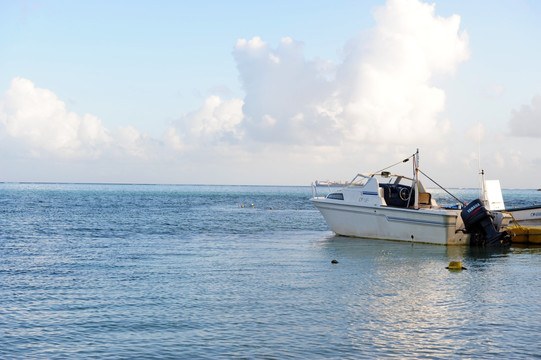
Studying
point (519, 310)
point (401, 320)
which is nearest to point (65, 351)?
point (401, 320)

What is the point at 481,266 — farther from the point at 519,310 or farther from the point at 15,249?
the point at 15,249

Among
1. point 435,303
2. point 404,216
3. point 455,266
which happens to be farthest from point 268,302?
point 404,216

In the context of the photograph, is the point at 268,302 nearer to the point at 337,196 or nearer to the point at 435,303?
the point at 435,303

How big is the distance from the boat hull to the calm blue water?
87 cm

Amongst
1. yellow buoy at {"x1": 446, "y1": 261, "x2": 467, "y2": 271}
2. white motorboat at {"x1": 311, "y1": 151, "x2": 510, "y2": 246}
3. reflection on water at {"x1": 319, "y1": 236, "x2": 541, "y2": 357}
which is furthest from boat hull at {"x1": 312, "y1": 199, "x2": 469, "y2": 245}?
yellow buoy at {"x1": 446, "y1": 261, "x2": 467, "y2": 271}

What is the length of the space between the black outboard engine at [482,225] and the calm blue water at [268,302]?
935 millimetres

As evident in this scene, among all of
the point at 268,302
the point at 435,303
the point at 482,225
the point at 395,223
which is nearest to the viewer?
the point at 268,302

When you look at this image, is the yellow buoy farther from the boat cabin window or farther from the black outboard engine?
the boat cabin window

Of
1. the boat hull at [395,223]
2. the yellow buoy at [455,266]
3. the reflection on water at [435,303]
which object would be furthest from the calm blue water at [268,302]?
the boat hull at [395,223]

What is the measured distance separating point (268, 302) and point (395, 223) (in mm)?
16260

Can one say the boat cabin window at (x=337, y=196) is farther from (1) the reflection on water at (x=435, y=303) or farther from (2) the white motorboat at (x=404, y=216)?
(1) the reflection on water at (x=435, y=303)

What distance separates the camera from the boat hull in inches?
1133

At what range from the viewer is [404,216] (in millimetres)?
29875

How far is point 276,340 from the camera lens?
11742 mm
